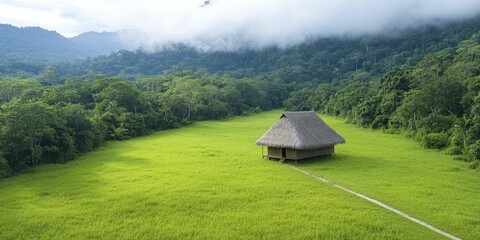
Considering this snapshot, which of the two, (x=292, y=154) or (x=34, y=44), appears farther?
(x=34, y=44)

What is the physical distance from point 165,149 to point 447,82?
82.3ft

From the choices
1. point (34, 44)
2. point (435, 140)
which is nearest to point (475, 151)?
point (435, 140)

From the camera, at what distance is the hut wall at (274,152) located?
28.6m

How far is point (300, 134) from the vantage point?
2772 centimetres

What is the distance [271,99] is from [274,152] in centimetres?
6489

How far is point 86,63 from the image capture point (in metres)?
127

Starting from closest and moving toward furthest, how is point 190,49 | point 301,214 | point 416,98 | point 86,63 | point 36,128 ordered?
point 301,214, point 36,128, point 416,98, point 86,63, point 190,49

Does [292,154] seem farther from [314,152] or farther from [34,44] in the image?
[34,44]

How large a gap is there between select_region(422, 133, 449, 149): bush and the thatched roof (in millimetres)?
8139

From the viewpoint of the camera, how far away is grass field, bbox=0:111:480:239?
50.9 feet

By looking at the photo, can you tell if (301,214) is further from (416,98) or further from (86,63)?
(86,63)

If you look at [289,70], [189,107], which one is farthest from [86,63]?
[189,107]

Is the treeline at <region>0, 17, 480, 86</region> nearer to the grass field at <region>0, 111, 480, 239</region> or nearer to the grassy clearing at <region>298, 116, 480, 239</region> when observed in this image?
the grassy clearing at <region>298, 116, 480, 239</region>

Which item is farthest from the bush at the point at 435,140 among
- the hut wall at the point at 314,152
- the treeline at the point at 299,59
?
the treeline at the point at 299,59
